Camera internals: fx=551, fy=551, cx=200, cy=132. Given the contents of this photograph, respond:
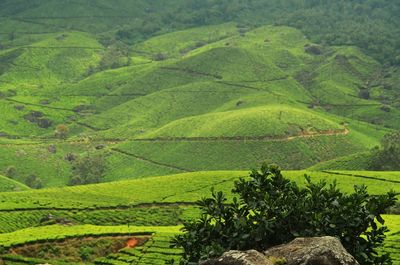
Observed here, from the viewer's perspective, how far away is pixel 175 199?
373 ft

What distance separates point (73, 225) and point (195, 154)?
9468 centimetres

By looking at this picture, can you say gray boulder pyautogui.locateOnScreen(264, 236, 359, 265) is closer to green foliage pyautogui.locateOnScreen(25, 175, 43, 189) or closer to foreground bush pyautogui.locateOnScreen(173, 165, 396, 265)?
foreground bush pyautogui.locateOnScreen(173, 165, 396, 265)

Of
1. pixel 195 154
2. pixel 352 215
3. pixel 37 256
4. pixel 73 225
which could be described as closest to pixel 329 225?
pixel 352 215

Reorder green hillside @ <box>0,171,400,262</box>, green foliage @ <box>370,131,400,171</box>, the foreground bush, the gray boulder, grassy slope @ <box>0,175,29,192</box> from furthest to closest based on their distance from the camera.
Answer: grassy slope @ <box>0,175,29,192</box> < green foliage @ <box>370,131,400,171</box> < green hillside @ <box>0,171,400,262</box> < the foreground bush < the gray boulder

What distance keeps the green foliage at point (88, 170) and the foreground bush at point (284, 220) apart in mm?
142164

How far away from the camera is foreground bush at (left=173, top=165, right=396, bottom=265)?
119 feet

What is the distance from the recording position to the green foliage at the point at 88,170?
587ft

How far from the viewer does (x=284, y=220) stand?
38219 millimetres

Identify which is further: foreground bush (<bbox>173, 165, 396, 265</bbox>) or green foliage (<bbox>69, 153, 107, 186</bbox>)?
green foliage (<bbox>69, 153, 107, 186</bbox>)

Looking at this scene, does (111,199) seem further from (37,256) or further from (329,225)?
(329,225)

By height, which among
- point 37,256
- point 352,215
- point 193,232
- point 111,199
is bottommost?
point 111,199

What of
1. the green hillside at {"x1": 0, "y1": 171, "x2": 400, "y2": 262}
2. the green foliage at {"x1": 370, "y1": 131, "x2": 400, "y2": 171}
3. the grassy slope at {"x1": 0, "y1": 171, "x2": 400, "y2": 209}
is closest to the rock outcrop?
the green hillside at {"x1": 0, "y1": 171, "x2": 400, "y2": 262}

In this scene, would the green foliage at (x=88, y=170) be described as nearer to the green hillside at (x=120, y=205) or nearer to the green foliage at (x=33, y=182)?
the green foliage at (x=33, y=182)

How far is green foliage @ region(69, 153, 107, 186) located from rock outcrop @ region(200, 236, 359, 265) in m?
149
